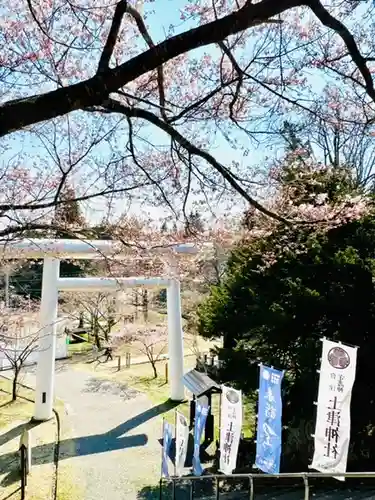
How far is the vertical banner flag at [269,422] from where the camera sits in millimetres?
5984

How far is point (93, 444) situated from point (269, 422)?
5582mm

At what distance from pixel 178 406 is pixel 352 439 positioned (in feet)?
20.1

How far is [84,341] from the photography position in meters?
22.5

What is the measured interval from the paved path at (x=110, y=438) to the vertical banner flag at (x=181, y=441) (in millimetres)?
1227

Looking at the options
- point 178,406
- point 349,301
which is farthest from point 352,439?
point 178,406

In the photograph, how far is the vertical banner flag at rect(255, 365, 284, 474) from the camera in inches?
236

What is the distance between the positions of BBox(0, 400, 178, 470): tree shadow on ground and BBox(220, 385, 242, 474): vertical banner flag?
4047mm

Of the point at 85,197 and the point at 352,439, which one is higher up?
the point at 85,197

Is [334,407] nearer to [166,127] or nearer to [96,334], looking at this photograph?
[166,127]

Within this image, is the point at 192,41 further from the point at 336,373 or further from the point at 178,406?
the point at 178,406

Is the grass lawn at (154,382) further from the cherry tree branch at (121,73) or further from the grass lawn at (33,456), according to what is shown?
the cherry tree branch at (121,73)

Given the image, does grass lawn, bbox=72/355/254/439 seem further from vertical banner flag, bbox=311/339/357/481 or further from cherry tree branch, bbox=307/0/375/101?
cherry tree branch, bbox=307/0/375/101

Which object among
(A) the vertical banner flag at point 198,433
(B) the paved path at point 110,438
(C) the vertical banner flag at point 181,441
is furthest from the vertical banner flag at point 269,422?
(B) the paved path at point 110,438

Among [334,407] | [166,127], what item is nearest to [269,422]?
[334,407]
